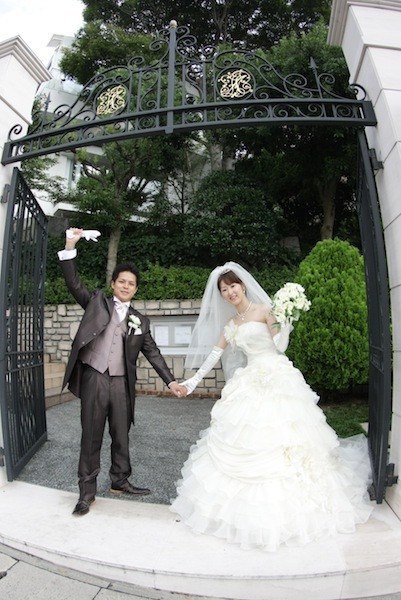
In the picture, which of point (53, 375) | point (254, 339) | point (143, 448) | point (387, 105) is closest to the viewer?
point (387, 105)

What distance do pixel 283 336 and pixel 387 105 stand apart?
1.91 m

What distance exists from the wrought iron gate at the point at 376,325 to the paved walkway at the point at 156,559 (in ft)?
1.24

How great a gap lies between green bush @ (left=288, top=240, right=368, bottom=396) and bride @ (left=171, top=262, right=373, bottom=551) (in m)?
2.10

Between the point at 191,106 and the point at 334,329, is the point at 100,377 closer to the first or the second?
the point at 191,106

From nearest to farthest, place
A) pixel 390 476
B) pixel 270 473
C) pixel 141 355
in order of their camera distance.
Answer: pixel 270 473
pixel 390 476
pixel 141 355

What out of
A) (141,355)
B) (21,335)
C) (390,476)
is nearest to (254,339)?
(390,476)

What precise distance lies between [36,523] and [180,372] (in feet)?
15.8

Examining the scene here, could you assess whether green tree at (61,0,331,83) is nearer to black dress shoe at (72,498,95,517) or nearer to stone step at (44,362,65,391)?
stone step at (44,362,65,391)

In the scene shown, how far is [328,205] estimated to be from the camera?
10023 mm

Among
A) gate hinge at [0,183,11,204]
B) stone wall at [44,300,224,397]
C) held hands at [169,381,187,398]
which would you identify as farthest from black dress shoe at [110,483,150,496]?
stone wall at [44,300,224,397]

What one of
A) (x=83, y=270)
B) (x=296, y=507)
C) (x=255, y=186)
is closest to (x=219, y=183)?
(x=255, y=186)

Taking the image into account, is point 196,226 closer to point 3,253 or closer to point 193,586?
point 3,253

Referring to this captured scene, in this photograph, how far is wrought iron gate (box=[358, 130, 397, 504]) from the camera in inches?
104

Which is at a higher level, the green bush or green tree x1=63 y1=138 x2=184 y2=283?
green tree x1=63 y1=138 x2=184 y2=283
